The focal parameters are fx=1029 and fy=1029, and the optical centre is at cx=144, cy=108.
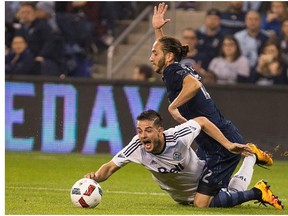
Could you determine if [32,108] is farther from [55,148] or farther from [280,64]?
[280,64]

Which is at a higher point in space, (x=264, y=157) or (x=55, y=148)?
(x=264, y=157)

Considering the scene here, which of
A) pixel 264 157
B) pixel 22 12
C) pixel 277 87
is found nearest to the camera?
pixel 264 157

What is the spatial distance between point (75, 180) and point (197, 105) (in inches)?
161

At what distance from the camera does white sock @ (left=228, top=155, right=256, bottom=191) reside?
35.6ft

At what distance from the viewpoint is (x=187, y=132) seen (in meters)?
10.2

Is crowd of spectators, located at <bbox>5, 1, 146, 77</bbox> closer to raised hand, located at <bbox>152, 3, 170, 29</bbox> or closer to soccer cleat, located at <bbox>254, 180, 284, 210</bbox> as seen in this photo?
raised hand, located at <bbox>152, 3, 170, 29</bbox>

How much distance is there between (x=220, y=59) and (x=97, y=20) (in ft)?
10.9

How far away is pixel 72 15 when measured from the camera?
20.8 meters

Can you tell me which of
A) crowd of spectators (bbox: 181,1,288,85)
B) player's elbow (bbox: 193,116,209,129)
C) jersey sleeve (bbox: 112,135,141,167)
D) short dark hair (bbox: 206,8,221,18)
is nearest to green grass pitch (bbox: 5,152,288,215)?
jersey sleeve (bbox: 112,135,141,167)

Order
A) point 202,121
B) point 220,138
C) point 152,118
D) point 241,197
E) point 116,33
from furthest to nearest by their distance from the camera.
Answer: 1. point 116,33
2. point 241,197
3. point 202,121
4. point 220,138
5. point 152,118

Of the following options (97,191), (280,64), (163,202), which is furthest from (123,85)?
(97,191)

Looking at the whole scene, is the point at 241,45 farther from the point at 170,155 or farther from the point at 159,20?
the point at 170,155

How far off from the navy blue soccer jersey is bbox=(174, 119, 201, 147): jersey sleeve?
50 centimetres

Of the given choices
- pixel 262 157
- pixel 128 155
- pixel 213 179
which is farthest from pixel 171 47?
pixel 262 157
